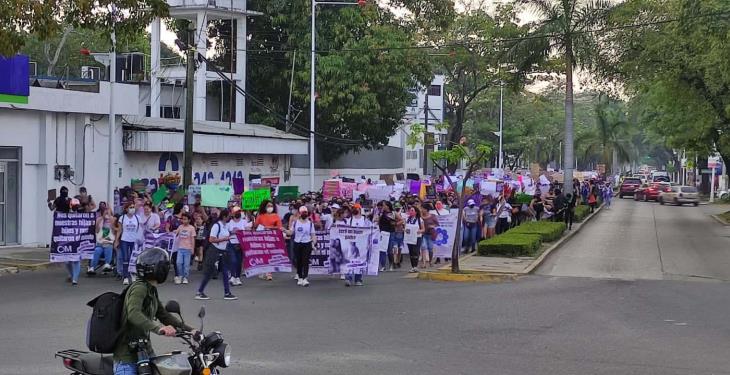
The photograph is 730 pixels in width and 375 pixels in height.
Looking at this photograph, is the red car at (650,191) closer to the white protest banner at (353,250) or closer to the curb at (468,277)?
the curb at (468,277)

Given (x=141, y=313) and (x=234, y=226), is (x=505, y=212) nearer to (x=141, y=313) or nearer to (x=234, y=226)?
(x=234, y=226)

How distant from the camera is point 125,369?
6641 mm

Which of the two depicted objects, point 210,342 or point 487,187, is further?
point 487,187

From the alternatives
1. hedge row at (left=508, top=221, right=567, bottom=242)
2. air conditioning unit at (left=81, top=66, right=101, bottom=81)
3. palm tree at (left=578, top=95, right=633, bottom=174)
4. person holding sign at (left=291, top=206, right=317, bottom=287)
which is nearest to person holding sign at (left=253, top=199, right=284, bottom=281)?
person holding sign at (left=291, top=206, right=317, bottom=287)

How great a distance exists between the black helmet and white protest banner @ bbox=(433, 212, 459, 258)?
17.4 metres

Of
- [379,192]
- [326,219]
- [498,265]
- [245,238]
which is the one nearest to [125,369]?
[245,238]

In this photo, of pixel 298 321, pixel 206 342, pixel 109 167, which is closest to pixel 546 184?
pixel 109 167

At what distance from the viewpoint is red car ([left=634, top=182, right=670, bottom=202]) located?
6894cm

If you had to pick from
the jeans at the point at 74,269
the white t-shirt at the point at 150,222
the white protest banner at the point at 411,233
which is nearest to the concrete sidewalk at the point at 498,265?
the white protest banner at the point at 411,233

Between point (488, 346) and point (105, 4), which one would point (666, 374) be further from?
point (105, 4)

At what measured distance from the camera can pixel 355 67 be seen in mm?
42781

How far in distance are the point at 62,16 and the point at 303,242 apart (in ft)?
20.3

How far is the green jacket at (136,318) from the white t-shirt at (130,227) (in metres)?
12.4

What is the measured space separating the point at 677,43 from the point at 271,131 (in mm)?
16803
